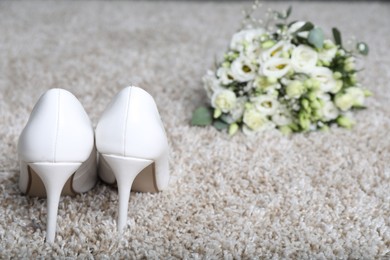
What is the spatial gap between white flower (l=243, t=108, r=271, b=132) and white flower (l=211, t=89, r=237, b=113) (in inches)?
1.7

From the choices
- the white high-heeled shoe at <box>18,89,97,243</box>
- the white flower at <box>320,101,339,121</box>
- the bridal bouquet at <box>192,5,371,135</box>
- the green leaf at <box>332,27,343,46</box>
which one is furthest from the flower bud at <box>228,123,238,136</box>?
the white high-heeled shoe at <box>18,89,97,243</box>

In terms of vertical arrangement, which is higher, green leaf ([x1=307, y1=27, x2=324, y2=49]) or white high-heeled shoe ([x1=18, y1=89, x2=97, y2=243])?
green leaf ([x1=307, y1=27, x2=324, y2=49])

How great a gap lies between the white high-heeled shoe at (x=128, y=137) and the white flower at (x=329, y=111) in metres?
0.53

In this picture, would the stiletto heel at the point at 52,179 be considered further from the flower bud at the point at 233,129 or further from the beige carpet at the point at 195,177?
the flower bud at the point at 233,129

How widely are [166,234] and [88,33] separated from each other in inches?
52.3

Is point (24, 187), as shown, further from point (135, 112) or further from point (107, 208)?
point (135, 112)

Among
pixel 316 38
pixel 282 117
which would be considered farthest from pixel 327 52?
pixel 282 117

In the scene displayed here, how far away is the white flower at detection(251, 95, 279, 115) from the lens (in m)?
1.21

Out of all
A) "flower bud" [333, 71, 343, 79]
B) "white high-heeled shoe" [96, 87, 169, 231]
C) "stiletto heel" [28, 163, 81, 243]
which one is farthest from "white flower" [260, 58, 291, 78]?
"stiletto heel" [28, 163, 81, 243]

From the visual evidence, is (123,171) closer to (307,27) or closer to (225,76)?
(225,76)

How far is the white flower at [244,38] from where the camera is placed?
124 cm

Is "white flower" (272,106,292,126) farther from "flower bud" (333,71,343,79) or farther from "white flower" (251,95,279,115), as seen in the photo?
"flower bud" (333,71,343,79)

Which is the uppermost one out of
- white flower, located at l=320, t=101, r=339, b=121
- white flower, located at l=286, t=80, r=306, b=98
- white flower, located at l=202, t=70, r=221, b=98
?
white flower, located at l=286, t=80, r=306, b=98

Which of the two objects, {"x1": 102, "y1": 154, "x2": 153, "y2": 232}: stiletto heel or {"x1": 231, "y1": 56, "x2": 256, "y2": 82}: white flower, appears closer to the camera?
{"x1": 102, "y1": 154, "x2": 153, "y2": 232}: stiletto heel
